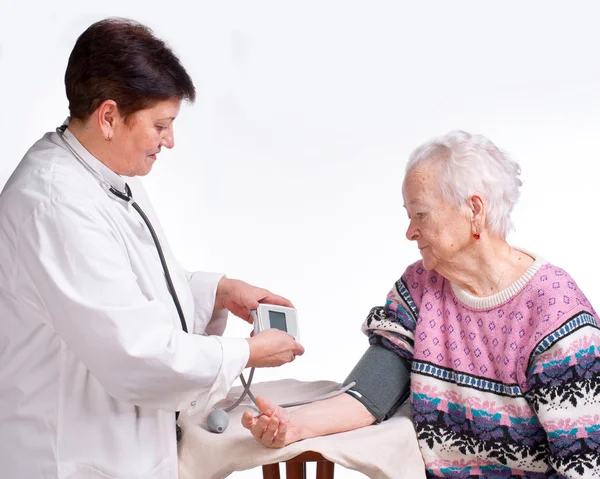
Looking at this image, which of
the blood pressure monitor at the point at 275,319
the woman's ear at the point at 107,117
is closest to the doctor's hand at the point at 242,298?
the blood pressure monitor at the point at 275,319

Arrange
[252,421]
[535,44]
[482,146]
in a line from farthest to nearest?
1. [535,44]
2. [482,146]
3. [252,421]

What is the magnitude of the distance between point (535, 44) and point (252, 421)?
98.4 inches

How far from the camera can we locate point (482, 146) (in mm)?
2174

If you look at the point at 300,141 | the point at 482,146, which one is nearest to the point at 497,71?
the point at 300,141

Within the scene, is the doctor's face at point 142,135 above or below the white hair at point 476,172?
above

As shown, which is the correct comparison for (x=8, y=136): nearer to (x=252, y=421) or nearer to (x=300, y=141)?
(x=300, y=141)

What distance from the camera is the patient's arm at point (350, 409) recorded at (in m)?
1.98

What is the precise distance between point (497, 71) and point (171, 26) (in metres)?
1.38

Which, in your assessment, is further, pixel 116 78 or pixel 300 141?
pixel 300 141

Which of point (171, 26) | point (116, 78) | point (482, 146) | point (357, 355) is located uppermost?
point (171, 26)

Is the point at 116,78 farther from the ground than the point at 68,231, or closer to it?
Result: farther from the ground

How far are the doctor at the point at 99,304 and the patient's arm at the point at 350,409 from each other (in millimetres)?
132

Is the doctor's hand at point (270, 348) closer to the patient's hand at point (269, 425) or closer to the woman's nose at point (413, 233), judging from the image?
the patient's hand at point (269, 425)

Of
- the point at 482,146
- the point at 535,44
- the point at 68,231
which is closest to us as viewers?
the point at 68,231
